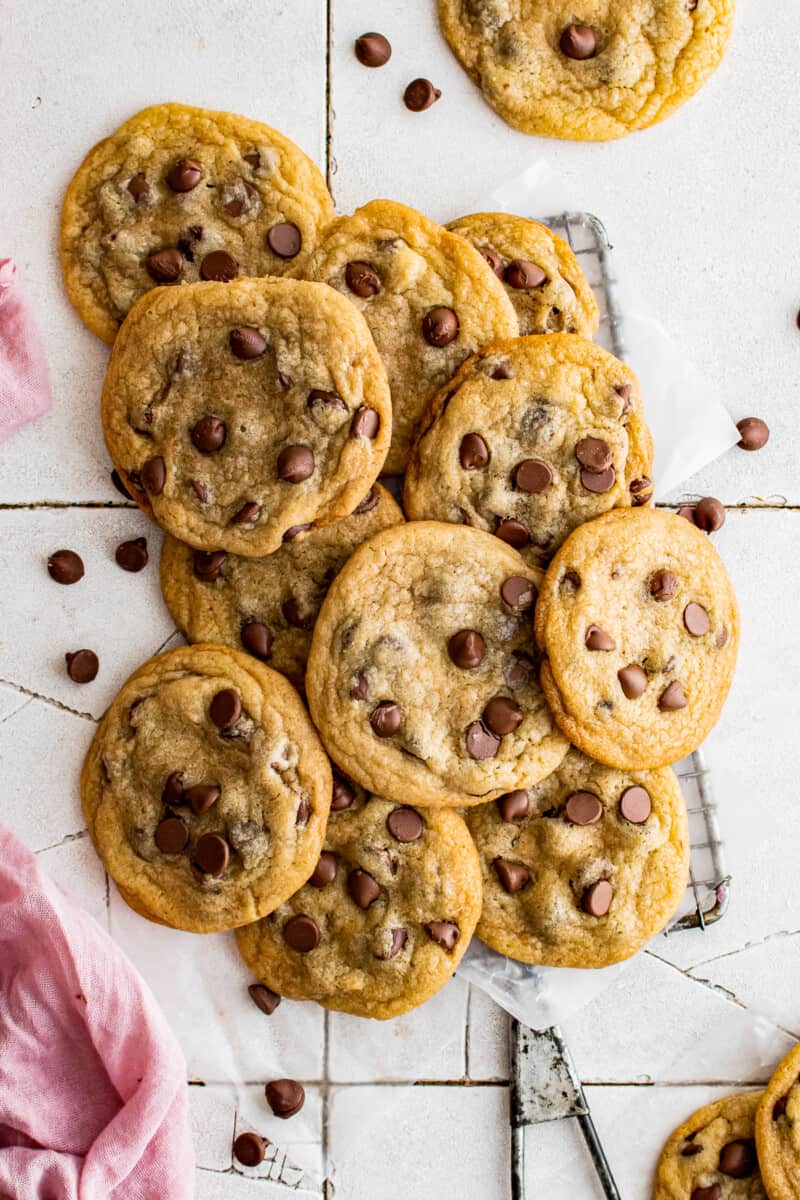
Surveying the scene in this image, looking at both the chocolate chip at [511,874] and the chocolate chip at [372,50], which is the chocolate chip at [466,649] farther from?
the chocolate chip at [372,50]

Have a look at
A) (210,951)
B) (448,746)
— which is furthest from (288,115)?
(210,951)

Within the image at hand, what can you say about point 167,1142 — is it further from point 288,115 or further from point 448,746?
point 288,115

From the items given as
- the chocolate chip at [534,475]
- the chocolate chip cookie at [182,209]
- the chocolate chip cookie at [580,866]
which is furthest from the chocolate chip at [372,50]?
the chocolate chip cookie at [580,866]

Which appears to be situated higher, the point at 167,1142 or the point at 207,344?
the point at 207,344

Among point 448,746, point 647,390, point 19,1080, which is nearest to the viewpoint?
point 448,746

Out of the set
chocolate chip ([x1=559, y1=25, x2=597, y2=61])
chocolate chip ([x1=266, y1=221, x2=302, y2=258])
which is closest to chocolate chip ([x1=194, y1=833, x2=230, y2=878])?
chocolate chip ([x1=266, y1=221, x2=302, y2=258])

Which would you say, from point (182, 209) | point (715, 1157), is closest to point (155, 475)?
point (182, 209)
